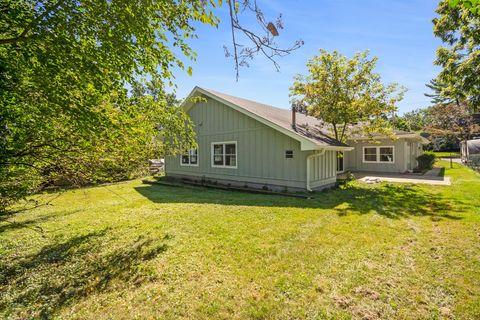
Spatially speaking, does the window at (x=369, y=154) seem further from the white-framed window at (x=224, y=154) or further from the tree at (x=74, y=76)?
the tree at (x=74, y=76)

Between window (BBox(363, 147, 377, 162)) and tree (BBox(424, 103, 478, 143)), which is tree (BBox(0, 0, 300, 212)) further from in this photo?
tree (BBox(424, 103, 478, 143))

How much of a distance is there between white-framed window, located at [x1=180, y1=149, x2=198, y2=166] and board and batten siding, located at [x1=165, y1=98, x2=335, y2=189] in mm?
282

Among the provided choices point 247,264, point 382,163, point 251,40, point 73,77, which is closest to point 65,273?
point 247,264

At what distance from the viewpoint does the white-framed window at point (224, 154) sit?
37.0ft

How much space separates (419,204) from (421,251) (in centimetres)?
400

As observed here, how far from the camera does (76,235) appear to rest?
509 cm

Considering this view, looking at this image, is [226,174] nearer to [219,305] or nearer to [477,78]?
[219,305]

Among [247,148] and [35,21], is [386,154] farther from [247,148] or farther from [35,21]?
[35,21]

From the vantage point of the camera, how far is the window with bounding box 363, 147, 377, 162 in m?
15.6

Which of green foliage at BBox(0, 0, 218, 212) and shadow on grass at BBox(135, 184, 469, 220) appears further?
shadow on grass at BBox(135, 184, 469, 220)

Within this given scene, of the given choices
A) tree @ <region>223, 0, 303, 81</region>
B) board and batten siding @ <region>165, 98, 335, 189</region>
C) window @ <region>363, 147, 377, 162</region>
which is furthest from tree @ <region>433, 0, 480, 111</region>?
tree @ <region>223, 0, 303, 81</region>

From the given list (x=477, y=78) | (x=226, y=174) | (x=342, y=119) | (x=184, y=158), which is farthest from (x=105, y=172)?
(x=477, y=78)

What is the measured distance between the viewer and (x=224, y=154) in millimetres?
11711

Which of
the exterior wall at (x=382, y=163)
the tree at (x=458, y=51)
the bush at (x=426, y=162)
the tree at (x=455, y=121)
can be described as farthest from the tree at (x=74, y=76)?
the tree at (x=455, y=121)
